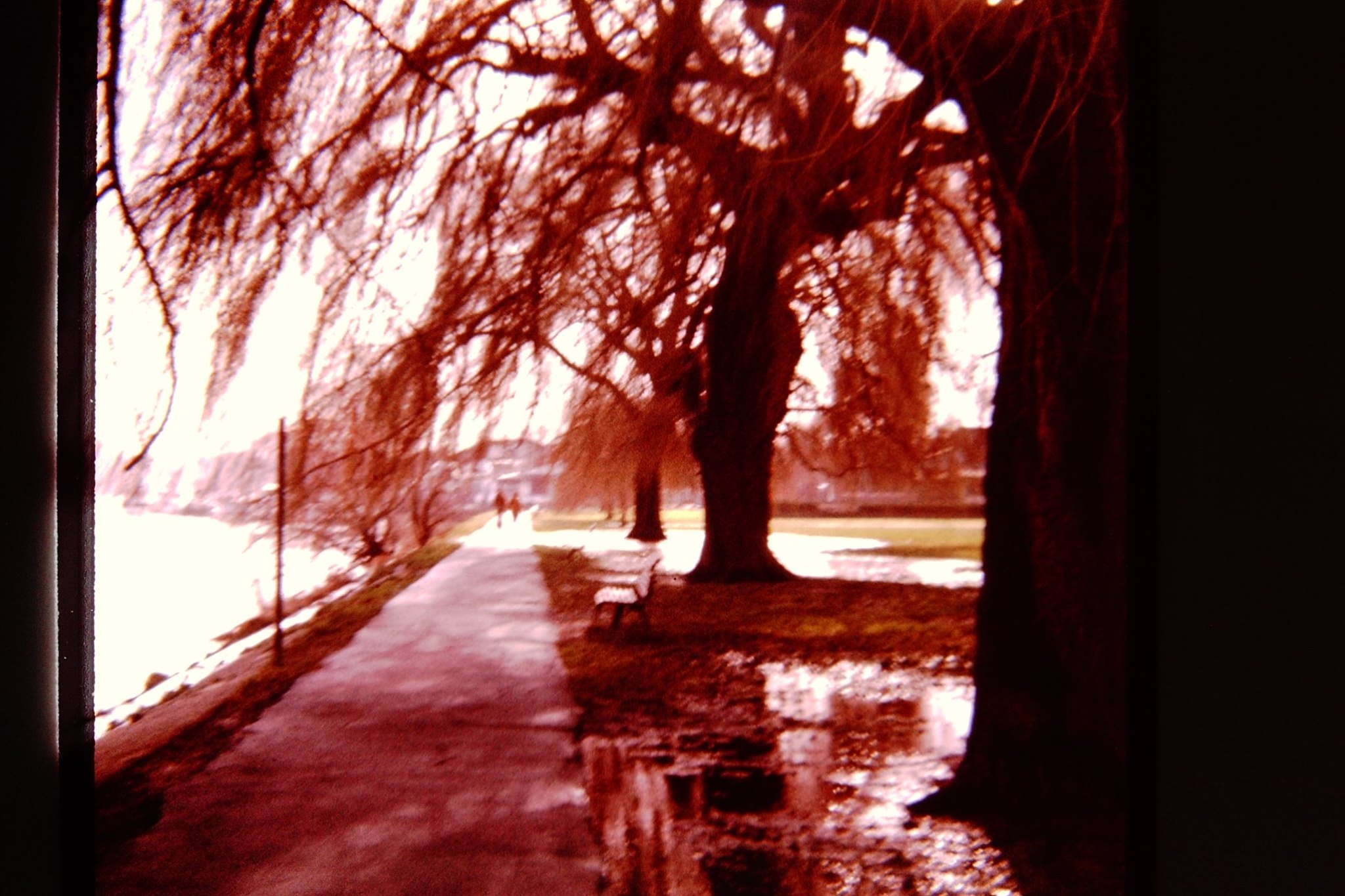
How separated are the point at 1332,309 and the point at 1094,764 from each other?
0.99 m

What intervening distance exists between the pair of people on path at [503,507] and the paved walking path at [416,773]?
0.01 m

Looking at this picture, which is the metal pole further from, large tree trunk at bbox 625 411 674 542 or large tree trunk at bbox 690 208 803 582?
large tree trunk at bbox 690 208 803 582

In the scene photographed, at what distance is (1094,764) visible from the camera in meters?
1.66

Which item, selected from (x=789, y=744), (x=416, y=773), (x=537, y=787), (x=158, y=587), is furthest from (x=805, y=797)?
(x=158, y=587)

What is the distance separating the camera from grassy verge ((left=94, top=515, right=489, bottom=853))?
5.39 ft

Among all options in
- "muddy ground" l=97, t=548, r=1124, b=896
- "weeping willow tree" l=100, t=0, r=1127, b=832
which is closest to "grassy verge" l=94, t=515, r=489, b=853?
"muddy ground" l=97, t=548, r=1124, b=896

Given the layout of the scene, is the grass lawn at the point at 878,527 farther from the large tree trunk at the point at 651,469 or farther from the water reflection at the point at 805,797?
the water reflection at the point at 805,797

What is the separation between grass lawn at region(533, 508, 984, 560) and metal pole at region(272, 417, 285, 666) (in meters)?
0.52

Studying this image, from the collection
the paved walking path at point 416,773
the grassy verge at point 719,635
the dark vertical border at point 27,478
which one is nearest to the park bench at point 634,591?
the grassy verge at point 719,635

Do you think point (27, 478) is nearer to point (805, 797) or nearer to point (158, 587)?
point (158, 587)

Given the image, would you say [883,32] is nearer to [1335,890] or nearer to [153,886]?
[1335,890]

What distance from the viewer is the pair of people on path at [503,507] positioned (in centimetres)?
172

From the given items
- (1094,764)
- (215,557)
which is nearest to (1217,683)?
(1094,764)

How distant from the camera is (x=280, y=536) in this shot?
5.63 feet
